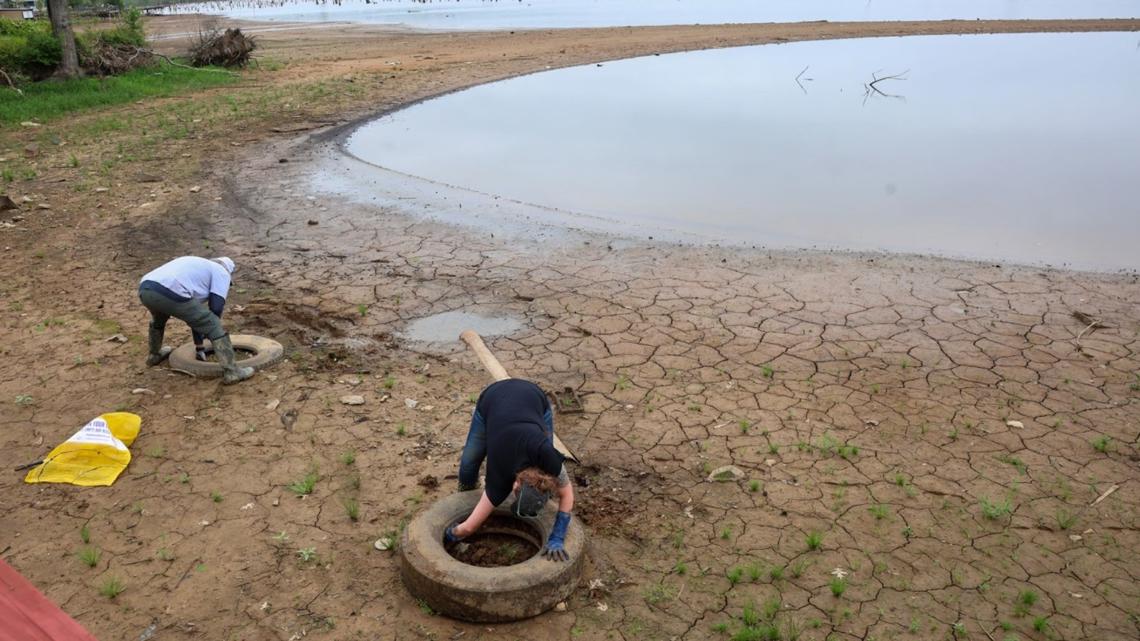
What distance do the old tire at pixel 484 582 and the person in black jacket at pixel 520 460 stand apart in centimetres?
10

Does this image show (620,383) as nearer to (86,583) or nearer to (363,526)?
(363,526)

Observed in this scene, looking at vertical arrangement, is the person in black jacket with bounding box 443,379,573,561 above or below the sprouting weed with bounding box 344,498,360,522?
above

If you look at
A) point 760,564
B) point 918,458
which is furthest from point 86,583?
point 918,458

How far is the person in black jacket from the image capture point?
13.4 ft

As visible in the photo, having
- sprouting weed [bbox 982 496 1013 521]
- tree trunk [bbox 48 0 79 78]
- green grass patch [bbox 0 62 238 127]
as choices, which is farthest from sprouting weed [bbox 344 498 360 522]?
tree trunk [bbox 48 0 79 78]

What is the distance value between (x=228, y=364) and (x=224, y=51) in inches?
713

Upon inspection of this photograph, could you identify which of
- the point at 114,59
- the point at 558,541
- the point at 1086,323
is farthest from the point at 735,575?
the point at 114,59

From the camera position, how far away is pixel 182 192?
37.6 feet

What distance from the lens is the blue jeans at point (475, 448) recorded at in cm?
452

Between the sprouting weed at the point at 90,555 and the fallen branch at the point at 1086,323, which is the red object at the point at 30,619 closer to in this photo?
the sprouting weed at the point at 90,555

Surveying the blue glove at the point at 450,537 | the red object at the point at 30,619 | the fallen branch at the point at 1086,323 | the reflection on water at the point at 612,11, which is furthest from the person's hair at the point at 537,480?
the reflection on water at the point at 612,11

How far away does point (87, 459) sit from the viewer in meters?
5.32

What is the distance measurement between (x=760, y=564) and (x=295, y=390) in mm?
3568

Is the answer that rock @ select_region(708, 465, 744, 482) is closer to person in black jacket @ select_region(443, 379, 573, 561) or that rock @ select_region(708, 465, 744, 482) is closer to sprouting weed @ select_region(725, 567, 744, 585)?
sprouting weed @ select_region(725, 567, 744, 585)
